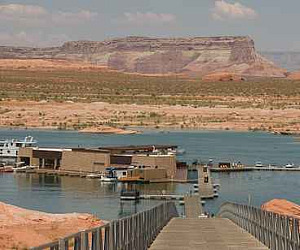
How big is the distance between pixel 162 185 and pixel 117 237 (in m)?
59.8

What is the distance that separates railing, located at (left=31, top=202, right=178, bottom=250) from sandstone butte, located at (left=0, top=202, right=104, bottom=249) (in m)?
6.18

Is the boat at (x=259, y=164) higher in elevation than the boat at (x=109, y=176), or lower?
higher

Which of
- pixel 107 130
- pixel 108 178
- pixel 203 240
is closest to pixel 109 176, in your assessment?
pixel 108 178

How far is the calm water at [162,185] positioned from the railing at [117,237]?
102 feet

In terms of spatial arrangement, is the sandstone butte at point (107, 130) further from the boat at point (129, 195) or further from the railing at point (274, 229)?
the railing at point (274, 229)

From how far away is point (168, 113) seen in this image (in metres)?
156

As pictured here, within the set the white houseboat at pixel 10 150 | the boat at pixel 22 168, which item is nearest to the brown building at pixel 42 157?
the boat at pixel 22 168

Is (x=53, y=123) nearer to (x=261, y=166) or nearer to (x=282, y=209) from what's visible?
(x=261, y=166)

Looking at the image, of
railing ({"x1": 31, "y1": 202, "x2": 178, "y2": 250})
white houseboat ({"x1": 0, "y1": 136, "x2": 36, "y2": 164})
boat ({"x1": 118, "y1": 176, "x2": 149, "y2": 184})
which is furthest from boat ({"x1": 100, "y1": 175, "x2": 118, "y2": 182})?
railing ({"x1": 31, "y1": 202, "x2": 178, "y2": 250})

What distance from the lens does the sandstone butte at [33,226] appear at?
23641 mm

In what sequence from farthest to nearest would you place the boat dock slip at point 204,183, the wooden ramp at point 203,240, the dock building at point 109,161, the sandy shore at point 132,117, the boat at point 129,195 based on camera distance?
the sandy shore at point 132,117
the dock building at point 109,161
the boat dock slip at point 204,183
the boat at point 129,195
the wooden ramp at point 203,240

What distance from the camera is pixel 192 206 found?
53.4m

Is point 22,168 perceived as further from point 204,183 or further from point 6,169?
point 204,183

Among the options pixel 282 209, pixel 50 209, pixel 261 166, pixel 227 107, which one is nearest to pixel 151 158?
pixel 261 166
